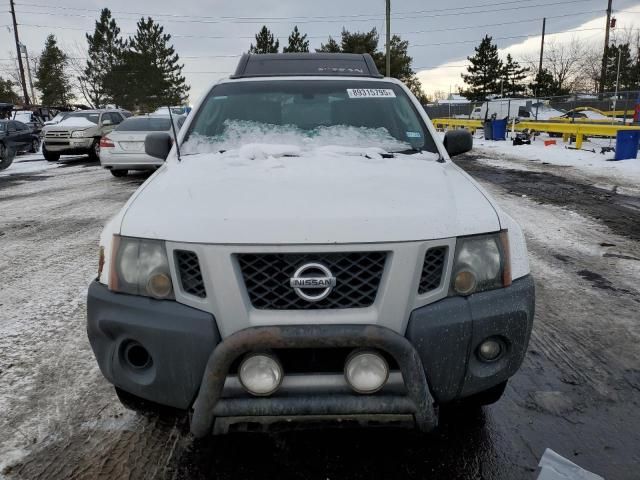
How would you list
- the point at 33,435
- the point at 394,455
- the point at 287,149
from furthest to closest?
the point at 287,149
the point at 33,435
the point at 394,455

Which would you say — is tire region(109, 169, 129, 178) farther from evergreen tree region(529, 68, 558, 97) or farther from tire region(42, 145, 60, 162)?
evergreen tree region(529, 68, 558, 97)

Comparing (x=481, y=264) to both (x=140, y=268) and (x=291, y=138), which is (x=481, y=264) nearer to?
(x=140, y=268)

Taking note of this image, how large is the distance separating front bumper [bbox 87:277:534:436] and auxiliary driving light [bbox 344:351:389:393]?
0.13ft

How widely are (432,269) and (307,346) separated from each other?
0.57m

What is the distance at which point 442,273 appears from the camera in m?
2.01

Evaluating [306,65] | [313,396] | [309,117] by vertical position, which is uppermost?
[306,65]

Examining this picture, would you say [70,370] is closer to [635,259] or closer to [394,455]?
[394,455]

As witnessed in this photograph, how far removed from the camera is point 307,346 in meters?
1.85

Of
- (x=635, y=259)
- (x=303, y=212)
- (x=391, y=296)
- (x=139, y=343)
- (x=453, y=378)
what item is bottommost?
(x=635, y=259)

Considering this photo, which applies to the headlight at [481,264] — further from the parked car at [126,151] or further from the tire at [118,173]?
the tire at [118,173]

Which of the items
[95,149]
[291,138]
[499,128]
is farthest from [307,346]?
[499,128]

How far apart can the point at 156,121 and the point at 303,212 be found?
1188cm

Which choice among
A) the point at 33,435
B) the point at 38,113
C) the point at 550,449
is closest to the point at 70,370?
the point at 33,435

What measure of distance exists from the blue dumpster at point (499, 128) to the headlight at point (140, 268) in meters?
24.0
